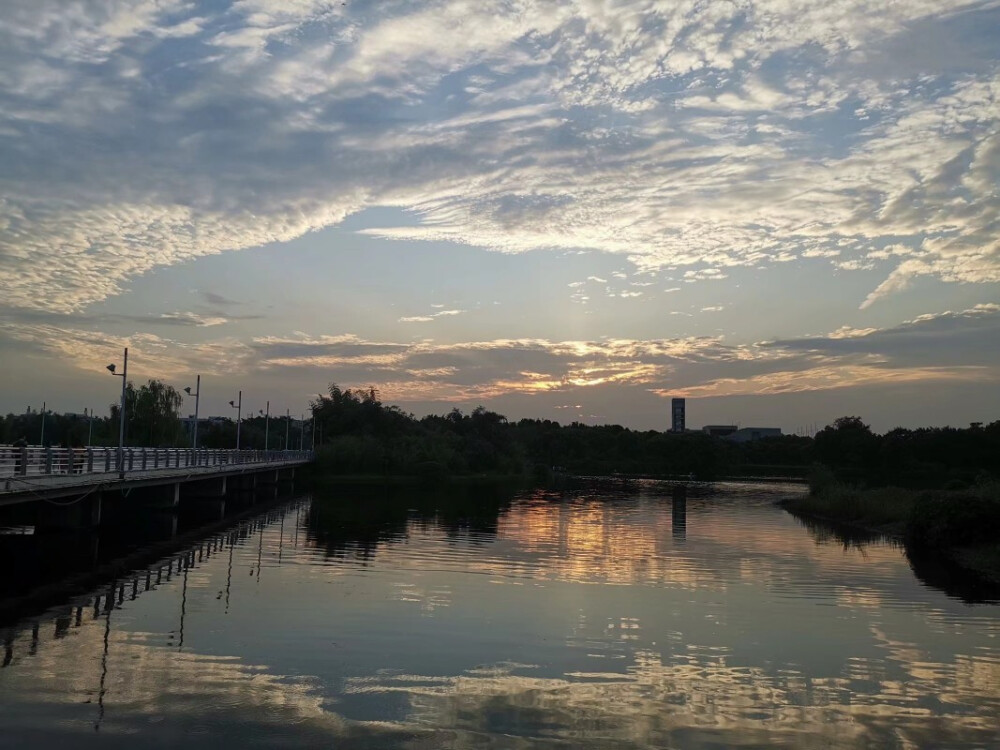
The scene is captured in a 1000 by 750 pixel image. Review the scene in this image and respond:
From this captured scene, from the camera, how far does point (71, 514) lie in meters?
36.5

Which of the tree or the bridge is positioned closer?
the bridge

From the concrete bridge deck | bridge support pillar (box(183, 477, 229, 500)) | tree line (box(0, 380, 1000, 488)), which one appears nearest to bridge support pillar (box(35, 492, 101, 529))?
the concrete bridge deck

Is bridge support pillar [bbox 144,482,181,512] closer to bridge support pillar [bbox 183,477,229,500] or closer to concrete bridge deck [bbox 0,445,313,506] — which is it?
concrete bridge deck [bbox 0,445,313,506]

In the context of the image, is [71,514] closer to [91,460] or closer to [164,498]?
[91,460]

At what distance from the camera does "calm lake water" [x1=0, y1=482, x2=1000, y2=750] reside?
12070 millimetres

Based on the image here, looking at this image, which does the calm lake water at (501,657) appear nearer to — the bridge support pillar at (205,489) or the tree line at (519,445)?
the bridge support pillar at (205,489)

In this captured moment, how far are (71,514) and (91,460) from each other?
100 inches

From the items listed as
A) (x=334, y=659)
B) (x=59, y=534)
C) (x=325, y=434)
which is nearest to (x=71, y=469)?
(x=59, y=534)

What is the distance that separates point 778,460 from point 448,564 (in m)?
152

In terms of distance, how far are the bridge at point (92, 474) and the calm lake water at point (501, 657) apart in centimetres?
495

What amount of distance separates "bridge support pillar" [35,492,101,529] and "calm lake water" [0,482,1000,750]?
7140 millimetres

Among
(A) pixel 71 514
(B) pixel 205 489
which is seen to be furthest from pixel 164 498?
(B) pixel 205 489

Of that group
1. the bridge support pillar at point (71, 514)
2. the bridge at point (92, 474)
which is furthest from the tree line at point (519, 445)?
the bridge support pillar at point (71, 514)

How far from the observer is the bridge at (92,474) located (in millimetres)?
28086
